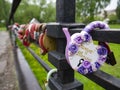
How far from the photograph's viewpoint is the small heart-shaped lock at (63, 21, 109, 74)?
0.60 meters

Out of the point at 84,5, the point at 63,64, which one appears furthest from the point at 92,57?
the point at 84,5

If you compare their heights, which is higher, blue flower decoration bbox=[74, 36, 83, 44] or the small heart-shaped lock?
blue flower decoration bbox=[74, 36, 83, 44]

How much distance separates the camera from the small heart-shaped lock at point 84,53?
0.60 meters

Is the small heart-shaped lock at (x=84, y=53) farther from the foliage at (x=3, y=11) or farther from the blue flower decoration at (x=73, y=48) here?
the foliage at (x=3, y=11)

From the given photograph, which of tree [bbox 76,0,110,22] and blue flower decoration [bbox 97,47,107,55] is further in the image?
tree [bbox 76,0,110,22]

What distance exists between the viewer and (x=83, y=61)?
0.61m

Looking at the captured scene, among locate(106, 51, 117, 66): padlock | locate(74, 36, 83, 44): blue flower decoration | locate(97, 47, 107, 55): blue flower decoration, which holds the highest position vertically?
locate(74, 36, 83, 44): blue flower decoration

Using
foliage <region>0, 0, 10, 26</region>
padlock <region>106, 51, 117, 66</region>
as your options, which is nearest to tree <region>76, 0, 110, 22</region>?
foliage <region>0, 0, 10, 26</region>

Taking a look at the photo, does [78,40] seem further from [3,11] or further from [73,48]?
[3,11]

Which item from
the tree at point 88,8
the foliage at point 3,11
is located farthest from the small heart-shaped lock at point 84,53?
the tree at point 88,8

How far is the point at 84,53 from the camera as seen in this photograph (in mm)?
615

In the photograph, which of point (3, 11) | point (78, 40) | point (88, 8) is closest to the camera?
point (78, 40)

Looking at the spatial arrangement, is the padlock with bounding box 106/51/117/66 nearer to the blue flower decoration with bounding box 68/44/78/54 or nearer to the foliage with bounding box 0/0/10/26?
the blue flower decoration with bounding box 68/44/78/54

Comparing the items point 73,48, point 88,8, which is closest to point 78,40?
point 73,48
